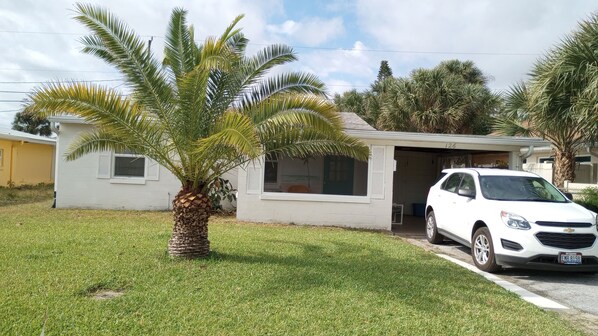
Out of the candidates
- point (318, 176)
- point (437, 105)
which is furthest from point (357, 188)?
point (437, 105)

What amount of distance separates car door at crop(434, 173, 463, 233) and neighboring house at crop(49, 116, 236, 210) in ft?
26.9

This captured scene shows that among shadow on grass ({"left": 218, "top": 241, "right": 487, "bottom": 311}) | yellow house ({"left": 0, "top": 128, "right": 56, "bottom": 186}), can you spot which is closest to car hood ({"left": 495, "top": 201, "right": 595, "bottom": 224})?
shadow on grass ({"left": 218, "top": 241, "right": 487, "bottom": 311})

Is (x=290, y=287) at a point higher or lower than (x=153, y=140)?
lower

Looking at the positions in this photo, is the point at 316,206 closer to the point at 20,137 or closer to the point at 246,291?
the point at 246,291

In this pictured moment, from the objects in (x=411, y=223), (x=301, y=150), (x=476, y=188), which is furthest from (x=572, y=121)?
(x=301, y=150)

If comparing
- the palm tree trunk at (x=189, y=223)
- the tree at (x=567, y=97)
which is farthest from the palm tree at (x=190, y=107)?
the tree at (x=567, y=97)

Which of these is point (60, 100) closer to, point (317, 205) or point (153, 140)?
point (153, 140)

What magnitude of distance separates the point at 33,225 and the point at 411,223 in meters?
10.7

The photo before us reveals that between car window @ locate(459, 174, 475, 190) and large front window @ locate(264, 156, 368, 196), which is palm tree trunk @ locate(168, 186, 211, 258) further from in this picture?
car window @ locate(459, 174, 475, 190)

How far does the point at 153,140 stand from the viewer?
671 cm

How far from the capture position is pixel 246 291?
5332 millimetres

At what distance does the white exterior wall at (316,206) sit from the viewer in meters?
11.8

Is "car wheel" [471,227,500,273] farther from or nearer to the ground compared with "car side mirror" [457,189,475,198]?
nearer to the ground

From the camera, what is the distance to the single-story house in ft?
38.3
